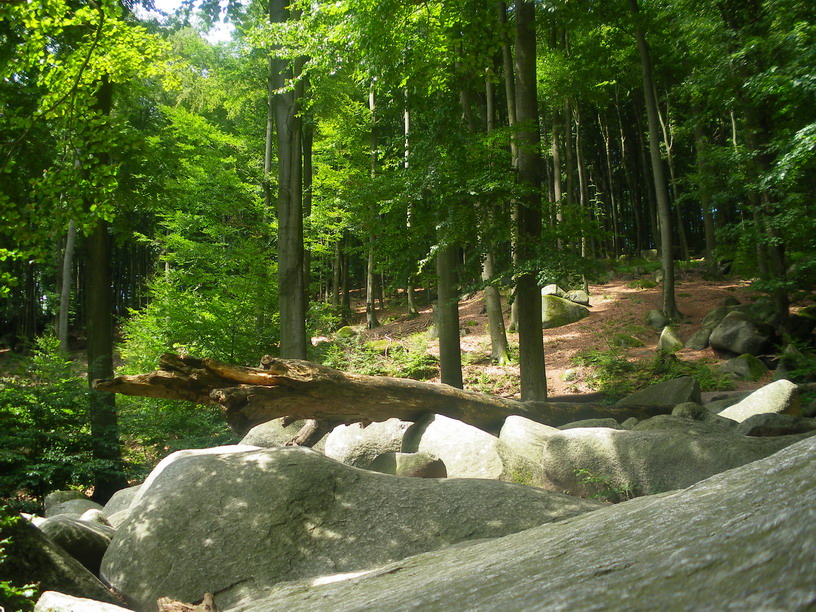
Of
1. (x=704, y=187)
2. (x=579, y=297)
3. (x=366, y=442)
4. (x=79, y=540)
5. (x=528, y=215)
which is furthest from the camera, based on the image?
(x=579, y=297)

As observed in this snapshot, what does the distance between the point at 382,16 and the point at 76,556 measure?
7863mm

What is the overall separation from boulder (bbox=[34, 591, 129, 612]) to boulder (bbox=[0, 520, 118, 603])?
475 mm

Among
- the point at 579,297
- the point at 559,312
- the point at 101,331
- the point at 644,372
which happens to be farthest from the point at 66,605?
the point at 579,297

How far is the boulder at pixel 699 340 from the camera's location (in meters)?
15.5

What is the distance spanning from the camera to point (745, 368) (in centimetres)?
1315

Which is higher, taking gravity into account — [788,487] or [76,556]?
[788,487]

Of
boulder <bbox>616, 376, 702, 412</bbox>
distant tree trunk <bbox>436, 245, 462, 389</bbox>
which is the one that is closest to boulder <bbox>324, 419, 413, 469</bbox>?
distant tree trunk <bbox>436, 245, 462, 389</bbox>

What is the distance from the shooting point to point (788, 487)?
125cm

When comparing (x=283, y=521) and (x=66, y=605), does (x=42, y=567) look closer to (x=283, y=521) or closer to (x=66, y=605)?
(x=66, y=605)

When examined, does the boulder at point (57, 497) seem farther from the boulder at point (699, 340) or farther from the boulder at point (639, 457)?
the boulder at point (699, 340)

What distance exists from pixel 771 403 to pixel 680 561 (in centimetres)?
869

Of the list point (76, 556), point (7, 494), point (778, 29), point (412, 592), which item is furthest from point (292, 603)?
point (778, 29)

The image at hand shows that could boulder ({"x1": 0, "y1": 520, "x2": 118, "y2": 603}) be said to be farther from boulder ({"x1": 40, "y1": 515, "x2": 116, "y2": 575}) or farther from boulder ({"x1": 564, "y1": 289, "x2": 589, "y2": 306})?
boulder ({"x1": 564, "y1": 289, "x2": 589, "y2": 306})

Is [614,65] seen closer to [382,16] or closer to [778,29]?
[778,29]
